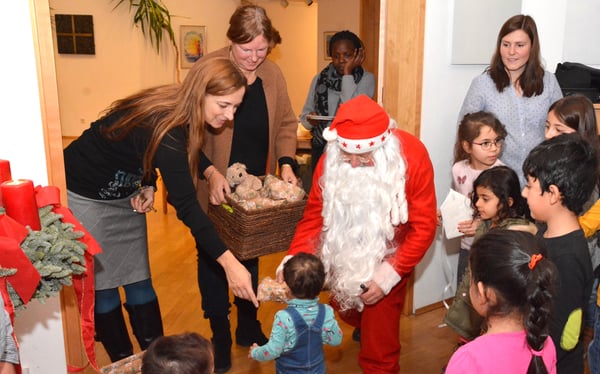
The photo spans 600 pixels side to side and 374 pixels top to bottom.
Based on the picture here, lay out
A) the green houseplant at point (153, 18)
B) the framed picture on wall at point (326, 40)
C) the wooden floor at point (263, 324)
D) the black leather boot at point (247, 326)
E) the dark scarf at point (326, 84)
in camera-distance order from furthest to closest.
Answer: the green houseplant at point (153, 18), the framed picture on wall at point (326, 40), the dark scarf at point (326, 84), the black leather boot at point (247, 326), the wooden floor at point (263, 324)

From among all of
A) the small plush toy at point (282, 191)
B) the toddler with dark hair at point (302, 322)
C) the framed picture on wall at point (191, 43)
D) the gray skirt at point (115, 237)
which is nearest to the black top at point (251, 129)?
the small plush toy at point (282, 191)

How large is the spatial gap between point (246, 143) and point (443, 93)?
1.23 meters

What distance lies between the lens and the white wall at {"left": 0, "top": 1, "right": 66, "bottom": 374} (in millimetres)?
2051

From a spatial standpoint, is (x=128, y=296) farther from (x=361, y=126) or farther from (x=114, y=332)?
(x=361, y=126)

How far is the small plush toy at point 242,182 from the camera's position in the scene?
246 centimetres

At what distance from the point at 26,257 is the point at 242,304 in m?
1.58

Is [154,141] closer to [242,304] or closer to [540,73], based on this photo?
[242,304]

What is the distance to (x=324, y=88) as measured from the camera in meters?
4.03

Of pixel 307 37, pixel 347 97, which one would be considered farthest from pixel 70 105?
pixel 347 97

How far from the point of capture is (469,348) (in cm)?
150

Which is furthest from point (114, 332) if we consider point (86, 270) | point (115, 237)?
point (86, 270)

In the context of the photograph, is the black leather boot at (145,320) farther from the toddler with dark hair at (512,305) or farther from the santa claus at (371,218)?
the toddler with dark hair at (512,305)

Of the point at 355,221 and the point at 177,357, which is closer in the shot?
the point at 177,357

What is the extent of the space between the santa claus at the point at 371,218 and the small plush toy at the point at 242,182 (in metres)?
0.25
